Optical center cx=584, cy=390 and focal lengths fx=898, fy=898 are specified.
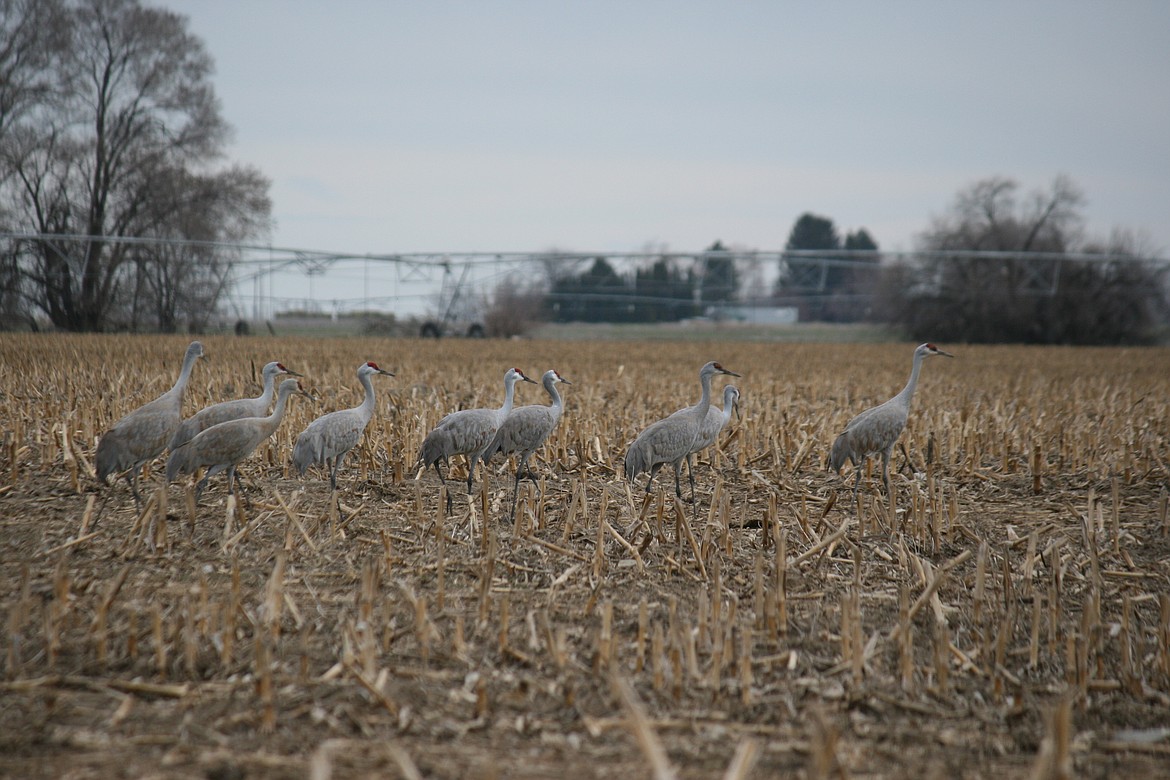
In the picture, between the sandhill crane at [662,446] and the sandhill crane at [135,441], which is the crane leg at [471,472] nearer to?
the sandhill crane at [662,446]

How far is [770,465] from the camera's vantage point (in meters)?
7.94

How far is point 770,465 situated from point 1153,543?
9.89 feet

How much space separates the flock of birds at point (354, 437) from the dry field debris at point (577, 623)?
0.30m

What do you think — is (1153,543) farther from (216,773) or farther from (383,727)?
(216,773)

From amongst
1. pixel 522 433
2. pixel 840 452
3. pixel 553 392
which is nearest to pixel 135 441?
pixel 522 433

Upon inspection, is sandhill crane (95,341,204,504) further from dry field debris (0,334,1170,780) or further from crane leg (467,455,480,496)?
crane leg (467,455,480,496)

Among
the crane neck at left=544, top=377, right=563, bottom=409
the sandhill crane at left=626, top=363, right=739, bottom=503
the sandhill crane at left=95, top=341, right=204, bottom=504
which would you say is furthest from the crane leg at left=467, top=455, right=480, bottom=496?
the sandhill crane at left=95, top=341, right=204, bottom=504

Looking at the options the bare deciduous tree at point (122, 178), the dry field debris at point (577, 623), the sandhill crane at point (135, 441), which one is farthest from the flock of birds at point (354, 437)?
the bare deciduous tree at point (122, 178)

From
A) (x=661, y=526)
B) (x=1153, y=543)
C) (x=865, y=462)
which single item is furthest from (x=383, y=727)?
(x=865, y=462)

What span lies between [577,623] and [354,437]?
3.21 m

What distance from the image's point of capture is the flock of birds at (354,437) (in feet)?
19.9

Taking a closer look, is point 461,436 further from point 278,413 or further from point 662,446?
point 662,446

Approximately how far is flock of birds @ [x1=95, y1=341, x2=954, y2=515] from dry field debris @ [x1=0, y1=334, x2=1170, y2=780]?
0.99ft

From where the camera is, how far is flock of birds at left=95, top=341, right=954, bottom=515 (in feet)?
19.9
